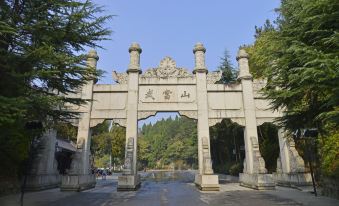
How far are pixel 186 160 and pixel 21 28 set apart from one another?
241 feet

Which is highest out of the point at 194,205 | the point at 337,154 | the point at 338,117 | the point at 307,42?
the point at 307,42

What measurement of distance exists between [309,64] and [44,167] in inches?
599

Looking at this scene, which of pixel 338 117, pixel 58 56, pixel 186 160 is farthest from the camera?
pixel 186 160

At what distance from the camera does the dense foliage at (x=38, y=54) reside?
24.1 feet

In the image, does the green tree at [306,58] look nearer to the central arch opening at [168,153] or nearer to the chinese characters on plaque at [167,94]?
the chinese characters on plaque at [167,94]

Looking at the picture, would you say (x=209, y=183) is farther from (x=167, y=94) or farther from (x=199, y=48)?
(x=199, y=48)

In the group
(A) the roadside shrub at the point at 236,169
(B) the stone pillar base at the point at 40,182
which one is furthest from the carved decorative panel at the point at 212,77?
(B) the stone pillar base at the point at 40,182

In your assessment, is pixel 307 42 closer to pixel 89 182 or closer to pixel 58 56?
pixel 58 56

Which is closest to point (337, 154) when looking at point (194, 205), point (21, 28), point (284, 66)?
point (284, 66)

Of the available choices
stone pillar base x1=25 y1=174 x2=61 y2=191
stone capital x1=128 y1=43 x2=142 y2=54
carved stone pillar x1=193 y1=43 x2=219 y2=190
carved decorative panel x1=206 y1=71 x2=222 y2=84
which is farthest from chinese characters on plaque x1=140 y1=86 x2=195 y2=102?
stone pillar base x1=25 y1=174 x2=61 y2=191

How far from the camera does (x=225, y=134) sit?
29.3 metres

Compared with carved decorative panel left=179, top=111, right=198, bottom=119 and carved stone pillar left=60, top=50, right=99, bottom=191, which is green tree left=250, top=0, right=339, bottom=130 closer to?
carved decorative panel left=179, top=111, right=198, bottom=119

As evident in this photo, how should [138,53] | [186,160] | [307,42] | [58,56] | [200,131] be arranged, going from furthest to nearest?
[186,160], [138,53], [200,131], [307,42], [58,56]

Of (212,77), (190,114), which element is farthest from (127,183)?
(212,77)
